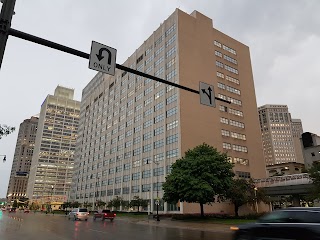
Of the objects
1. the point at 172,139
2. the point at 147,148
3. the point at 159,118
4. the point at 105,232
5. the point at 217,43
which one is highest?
the point at 217,43

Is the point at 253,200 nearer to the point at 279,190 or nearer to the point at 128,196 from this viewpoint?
the point at 279,190

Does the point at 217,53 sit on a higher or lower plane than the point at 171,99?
higher

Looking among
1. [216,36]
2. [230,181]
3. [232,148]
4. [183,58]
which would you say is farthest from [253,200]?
[216,36]

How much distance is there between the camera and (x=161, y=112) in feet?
242

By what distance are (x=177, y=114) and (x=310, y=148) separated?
2254 inches

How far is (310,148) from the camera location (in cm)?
9731

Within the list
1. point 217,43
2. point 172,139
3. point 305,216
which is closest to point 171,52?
point 217,43

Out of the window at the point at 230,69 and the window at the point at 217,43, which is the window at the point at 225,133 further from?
the window at the point at 217,43

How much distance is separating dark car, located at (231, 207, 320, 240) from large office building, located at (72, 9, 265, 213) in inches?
1871

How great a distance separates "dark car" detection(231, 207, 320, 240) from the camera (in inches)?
342

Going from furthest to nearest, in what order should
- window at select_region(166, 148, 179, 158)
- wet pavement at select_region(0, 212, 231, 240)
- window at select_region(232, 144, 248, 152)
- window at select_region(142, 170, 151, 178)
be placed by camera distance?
window at select_region(142, 170, 151, 178) → window at select_region(232, 144, 248, 152) → window at select_region(166, 148, 179, 158) → wet pavement at select_region(0, 212, 231, 240)

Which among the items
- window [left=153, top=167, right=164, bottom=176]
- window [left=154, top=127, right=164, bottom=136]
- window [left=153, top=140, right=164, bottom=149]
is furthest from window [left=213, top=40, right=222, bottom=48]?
window [left=153, top=167, right=164, bottom=176]

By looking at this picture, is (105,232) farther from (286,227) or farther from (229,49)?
(229,49)

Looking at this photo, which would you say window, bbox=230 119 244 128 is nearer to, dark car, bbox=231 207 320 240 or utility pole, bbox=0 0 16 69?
dark car, bbox=231 207 320 240
